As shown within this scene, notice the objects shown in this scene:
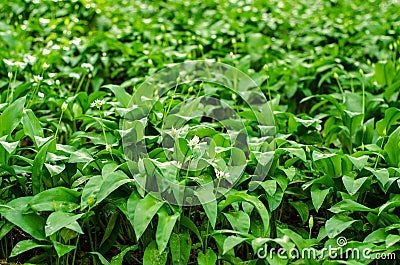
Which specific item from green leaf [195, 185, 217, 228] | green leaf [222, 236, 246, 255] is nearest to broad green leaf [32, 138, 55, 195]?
green leaf [195, 185, 217, 228]

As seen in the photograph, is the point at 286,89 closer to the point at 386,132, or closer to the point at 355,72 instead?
the point at 355,72

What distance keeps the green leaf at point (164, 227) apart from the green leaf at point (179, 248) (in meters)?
0.15

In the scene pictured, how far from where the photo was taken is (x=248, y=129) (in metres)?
3.31

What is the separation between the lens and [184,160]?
2.59 meters

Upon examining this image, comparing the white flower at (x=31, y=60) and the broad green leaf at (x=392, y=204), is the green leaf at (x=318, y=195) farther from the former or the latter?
the white flower at (x=31, y=60)

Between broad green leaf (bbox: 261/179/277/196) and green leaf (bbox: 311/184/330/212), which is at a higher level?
broad green leaf (bbox: 261/179/277/196)

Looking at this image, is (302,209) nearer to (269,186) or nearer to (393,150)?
(269,186)

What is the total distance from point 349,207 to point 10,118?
1808 mm

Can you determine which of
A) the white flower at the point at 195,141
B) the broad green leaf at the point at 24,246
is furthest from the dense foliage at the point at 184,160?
the white flower at the point at 195,141

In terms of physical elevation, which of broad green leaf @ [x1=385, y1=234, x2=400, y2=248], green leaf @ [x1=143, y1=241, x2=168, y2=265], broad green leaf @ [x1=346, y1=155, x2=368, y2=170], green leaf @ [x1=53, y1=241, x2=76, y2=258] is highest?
broad green leaf @ [x1=346, y1=155, x2=368, y2=170]

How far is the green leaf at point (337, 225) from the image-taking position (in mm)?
2500

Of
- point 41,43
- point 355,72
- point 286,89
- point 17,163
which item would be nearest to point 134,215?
point 17,163

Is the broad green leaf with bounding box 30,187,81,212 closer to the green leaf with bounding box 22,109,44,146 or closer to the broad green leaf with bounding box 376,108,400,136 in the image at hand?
the green leaf with bounding box 22,109,44,146

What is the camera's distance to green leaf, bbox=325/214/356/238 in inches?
98.4
